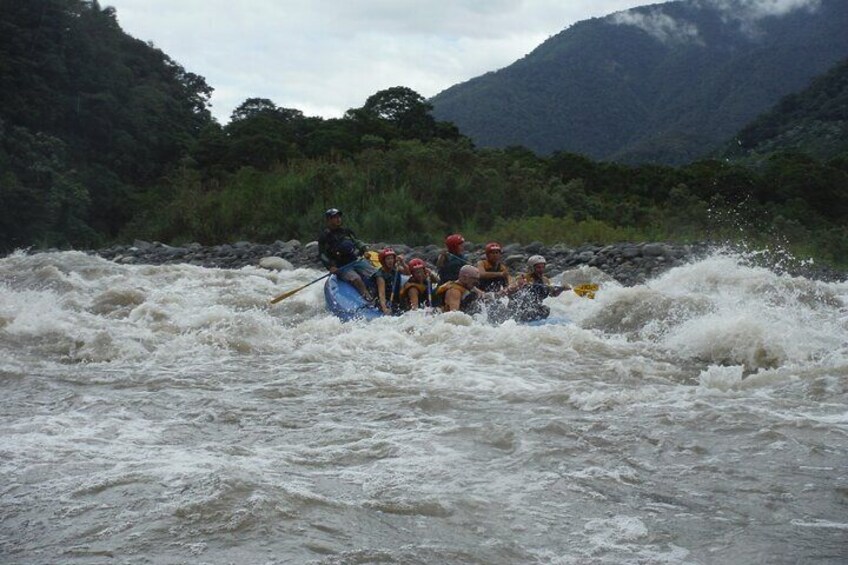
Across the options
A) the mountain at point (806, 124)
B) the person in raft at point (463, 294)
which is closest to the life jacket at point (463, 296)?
the person in raft at point (463, 294)

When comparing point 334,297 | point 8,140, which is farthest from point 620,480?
point 8,140

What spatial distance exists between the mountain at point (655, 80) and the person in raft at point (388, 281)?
40.0 meters

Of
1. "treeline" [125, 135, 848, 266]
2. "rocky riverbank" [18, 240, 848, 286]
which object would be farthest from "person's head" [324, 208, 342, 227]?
"treeline" [125, 135, 848, 266]

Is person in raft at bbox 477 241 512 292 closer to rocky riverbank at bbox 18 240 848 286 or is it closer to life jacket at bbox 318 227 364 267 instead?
life jacket at bbox 318 227 364 267

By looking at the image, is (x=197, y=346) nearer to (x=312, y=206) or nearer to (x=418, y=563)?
(x=418, y=563)

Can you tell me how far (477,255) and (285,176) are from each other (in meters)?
7.68

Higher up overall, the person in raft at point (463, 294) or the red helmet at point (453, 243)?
the red helmet at point (453, 243)

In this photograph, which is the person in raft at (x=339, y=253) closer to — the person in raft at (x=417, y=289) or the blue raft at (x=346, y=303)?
the blue raft at (x=346, y=303)

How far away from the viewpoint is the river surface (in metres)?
3.61

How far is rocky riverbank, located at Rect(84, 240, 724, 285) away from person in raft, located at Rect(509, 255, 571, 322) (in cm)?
281

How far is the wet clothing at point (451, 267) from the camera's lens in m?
9.98

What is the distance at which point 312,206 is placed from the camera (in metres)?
19.5

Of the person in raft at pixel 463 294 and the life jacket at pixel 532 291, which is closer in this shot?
the life jacket at pixel 532 291

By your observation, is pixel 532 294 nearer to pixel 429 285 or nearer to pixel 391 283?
pixel 429 285
